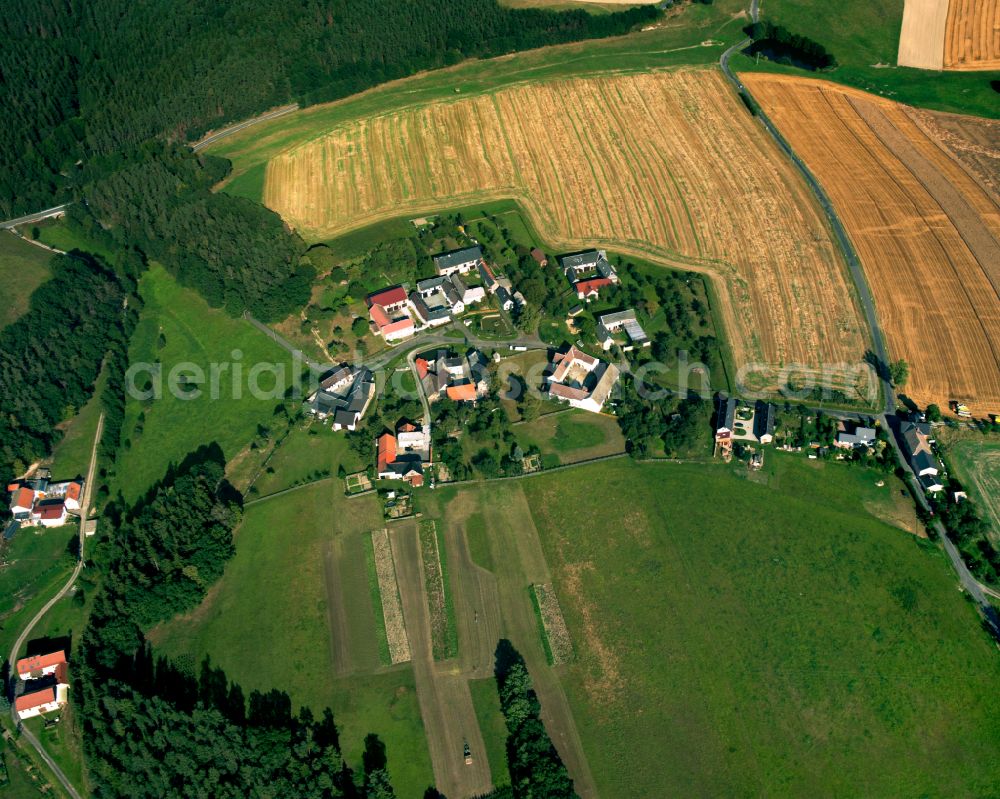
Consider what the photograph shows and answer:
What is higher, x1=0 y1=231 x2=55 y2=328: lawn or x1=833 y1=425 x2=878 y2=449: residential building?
x1=0 y1=231 x2=55 y2=328: lawn

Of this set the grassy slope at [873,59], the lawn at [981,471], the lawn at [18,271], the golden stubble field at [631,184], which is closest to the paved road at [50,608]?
the lawn at [18,271]

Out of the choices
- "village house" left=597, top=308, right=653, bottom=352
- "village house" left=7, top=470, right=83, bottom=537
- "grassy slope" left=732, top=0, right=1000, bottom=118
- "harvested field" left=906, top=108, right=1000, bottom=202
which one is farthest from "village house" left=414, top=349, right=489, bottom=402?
"grassy slope" left=732, top=0, right=1000, bottom=118

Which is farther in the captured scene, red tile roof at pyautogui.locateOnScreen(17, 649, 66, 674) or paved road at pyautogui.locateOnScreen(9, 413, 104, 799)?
red tile roof at pyautogui.locateOnScreen(17, 649, 66, 674)

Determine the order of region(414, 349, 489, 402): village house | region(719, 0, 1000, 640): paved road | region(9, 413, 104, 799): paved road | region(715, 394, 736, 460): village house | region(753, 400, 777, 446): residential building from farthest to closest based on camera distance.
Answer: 1. region(414, 349, 489, 402): village house
2. region(715, 394, 736, 460): village house
3. region(753, 400, 777, 446): residential building
4. region(719, 0, 1000, 640): paved road
5. region(9, 413, 104, 799): paved road

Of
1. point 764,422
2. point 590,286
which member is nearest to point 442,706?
point 764,422

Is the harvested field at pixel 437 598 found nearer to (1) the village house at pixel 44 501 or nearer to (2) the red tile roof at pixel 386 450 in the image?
(2) the red tile roof at pixel 386 450

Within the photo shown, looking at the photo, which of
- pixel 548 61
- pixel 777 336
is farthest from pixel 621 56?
pixel 777 336

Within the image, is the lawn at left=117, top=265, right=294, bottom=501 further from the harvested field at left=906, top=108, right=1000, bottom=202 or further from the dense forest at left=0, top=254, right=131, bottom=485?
the harvested field at left=906, top=108, right=1000, bottom=202
